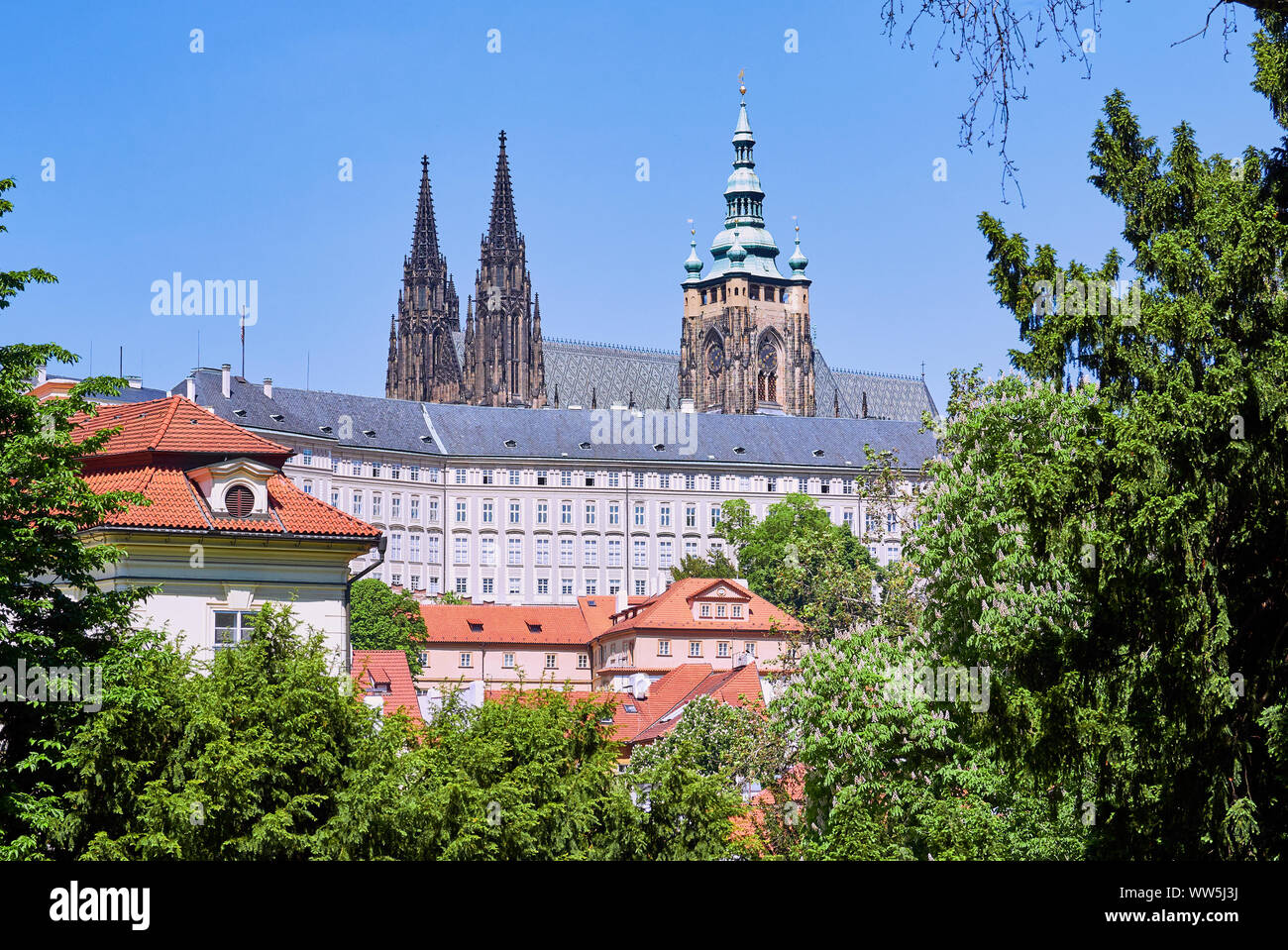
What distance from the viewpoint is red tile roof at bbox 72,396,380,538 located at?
32.6m

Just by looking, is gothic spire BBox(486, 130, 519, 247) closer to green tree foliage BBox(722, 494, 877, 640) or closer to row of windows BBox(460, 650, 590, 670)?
green tree foliage BBox(722, 494, 877, 640)

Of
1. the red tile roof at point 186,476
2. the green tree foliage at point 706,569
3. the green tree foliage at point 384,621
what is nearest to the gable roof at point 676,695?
the green tree foliage at point 384,621

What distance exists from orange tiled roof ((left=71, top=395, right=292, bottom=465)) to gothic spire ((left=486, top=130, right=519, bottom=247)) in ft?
508

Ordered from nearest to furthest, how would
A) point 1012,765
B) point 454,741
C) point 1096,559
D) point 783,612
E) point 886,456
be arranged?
point 1096,559, point 1012,765, point 454,741, point 886,456, point 783,612

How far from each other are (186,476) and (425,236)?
164 m

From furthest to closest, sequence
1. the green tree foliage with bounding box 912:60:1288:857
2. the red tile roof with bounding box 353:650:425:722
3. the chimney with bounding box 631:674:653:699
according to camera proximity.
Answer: the chimney with bounding box 631:674:653:699 < the red tile roof with bounding box 353:650:425:722 < the green tree foliage with bounding box 912:60:1288:857

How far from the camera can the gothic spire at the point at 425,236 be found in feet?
636

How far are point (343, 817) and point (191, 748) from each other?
2.40 metres

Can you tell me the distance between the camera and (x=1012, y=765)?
20062mm

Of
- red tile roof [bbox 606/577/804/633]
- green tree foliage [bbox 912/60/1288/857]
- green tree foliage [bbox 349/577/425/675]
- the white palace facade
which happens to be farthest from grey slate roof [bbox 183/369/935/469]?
green tree foliage [bbox 912/60/1288/857]

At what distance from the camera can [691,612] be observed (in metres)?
122
